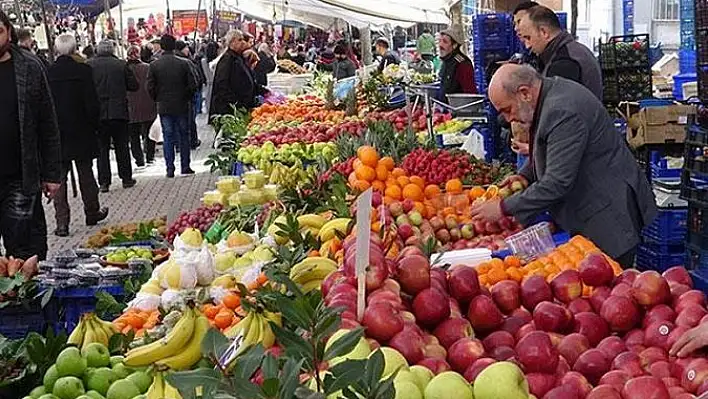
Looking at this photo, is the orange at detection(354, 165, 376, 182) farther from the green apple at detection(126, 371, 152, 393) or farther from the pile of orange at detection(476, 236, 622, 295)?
the green apple at detection(126, 371, 152, 393)

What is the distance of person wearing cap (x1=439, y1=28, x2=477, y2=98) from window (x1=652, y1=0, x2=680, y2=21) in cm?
1085

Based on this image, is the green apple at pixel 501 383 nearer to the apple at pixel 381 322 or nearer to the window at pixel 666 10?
the apple at pixel 381 322

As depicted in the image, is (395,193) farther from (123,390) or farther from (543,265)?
(123,390)

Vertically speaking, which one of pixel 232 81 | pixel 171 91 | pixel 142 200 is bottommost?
pixel 142 200

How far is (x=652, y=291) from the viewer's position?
2.79 metres

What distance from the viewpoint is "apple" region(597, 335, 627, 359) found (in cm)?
249

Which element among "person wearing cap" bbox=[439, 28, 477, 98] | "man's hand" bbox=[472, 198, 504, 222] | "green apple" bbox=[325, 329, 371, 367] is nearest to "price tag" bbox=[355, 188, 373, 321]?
"green apple" bbox=[325, 329, 371, 367]

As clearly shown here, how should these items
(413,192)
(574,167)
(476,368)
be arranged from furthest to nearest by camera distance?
(413,192) → (574,167) → (476,368)

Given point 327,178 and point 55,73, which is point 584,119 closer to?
point 327,178

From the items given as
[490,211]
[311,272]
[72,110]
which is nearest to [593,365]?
[311,272]

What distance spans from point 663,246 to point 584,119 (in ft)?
7.83

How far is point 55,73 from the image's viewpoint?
9.80 metres

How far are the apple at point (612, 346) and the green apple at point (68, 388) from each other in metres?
1.54

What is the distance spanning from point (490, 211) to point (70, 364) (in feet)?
7.59
